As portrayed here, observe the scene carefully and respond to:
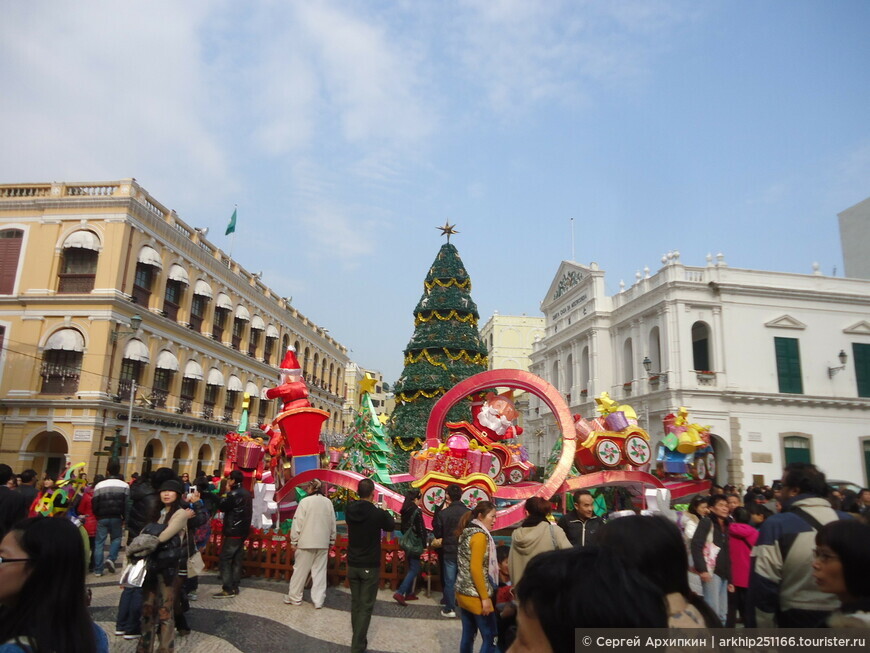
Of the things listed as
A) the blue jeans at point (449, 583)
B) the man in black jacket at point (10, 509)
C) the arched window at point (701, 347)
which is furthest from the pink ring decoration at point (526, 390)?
the arched window at point (701, 347)

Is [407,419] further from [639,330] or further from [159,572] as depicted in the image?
[639,330]

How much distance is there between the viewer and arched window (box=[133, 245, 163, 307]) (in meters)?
23.0

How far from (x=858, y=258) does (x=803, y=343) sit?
9803mm

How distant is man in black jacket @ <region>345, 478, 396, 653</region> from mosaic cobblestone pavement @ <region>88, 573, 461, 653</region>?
22.9 inches

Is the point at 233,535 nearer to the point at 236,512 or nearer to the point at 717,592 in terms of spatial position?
the point at 236,512

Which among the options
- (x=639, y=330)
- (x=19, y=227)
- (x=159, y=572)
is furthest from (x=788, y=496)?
(x=19, y=227)

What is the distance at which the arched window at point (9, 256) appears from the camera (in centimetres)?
2219

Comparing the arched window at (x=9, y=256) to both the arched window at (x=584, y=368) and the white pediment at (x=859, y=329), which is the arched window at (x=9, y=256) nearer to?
the arched window at (x=584, y=368)

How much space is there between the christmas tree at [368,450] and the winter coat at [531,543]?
24.4ft

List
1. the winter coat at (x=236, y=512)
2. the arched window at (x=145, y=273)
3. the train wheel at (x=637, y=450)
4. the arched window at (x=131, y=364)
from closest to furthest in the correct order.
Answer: the winter coat at (x=236, y=512), the train wheel at (x=637, y=450), the arched window at (x=131, y=364), the arched window at (x=145, y=273)

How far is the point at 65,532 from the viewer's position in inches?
82.8

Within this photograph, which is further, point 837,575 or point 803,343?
point 803,343

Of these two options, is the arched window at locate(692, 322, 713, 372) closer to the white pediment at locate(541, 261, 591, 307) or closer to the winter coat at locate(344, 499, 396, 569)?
the white pediment at locate(541, 261, 591, 307)

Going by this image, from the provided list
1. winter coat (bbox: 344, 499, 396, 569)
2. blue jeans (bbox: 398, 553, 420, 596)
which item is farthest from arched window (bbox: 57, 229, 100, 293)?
winter coat (bbox: 344, 499, 396, 569)
